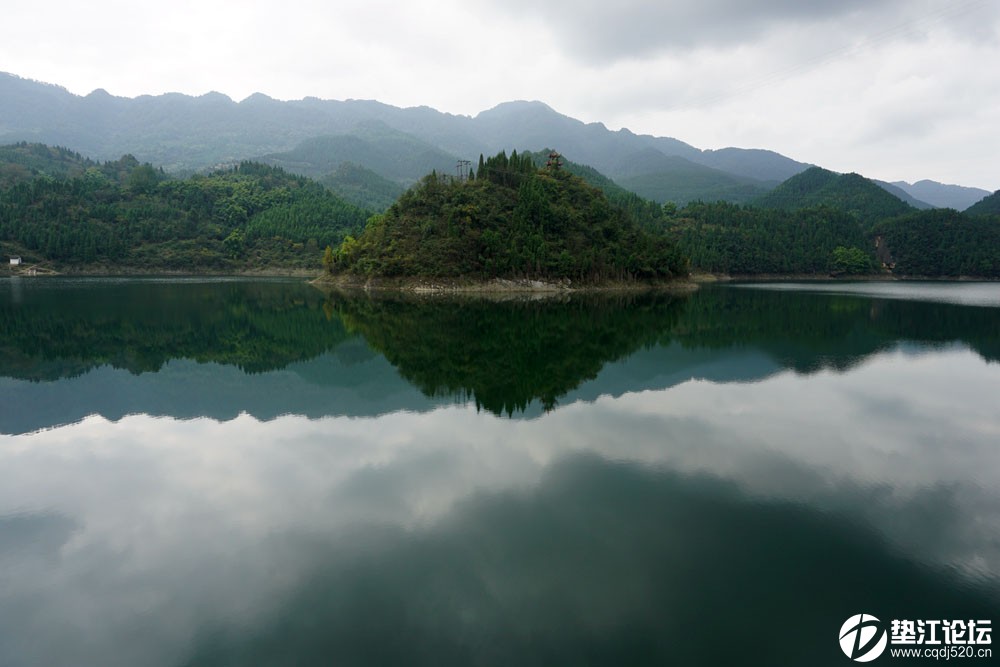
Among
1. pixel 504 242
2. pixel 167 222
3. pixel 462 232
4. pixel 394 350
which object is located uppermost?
pixel 167 222

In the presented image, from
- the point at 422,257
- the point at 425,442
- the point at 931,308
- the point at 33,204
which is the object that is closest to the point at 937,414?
the point at 425,442

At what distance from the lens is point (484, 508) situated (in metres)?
11.2

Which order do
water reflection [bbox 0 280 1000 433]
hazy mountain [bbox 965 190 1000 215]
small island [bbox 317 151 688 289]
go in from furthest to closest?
hazy mountain [bbox 965 190 1000 215]
small island [bbox 317 151 688 289]
water reflection [bbox 0 280 1000 433]

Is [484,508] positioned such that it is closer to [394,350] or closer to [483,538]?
[483,538]

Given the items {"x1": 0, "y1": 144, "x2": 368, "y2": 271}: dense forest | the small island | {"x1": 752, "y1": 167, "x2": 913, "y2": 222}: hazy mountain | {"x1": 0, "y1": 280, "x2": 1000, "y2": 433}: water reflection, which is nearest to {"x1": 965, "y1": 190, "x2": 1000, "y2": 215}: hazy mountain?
{"x1": 752, "y1": 167, "x2": 913, "y2": 222}: hazy mountain

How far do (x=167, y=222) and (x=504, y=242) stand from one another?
93.4 m

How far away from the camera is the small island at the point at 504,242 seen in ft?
234

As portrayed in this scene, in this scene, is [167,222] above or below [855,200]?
below

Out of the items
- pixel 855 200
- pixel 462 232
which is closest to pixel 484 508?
pixel 462 232
